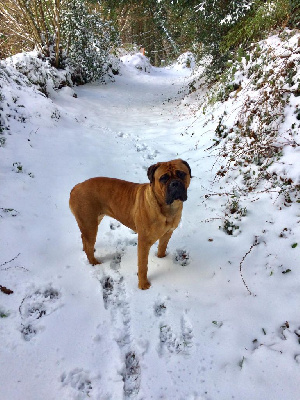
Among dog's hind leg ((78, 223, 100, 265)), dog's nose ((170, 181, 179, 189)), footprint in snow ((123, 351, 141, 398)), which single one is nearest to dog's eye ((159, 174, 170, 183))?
dog's nose ((170, 181, 179, 189))

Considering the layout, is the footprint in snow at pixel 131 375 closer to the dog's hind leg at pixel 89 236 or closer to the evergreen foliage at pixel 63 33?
the dog's hind leg at pixel 89 236

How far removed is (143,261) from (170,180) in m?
1.01

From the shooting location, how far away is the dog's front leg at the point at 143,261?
2789 millimetres

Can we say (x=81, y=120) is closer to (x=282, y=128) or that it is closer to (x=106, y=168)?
(x=106, y=168)

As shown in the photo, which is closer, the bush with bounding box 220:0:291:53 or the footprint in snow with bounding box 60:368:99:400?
the footprint in snow with bounding box 60:368:99:400

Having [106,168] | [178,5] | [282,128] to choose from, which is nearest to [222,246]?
[282,128]

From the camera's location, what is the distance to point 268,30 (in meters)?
5.75

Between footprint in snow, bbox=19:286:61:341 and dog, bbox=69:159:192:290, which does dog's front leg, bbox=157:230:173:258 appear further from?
footprint in snow, bbox=19:286:61:341

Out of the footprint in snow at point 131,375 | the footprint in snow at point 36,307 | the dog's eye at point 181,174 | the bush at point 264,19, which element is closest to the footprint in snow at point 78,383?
the footprint in snow at point 131,375

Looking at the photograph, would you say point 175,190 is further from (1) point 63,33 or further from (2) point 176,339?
(1) point 63,33

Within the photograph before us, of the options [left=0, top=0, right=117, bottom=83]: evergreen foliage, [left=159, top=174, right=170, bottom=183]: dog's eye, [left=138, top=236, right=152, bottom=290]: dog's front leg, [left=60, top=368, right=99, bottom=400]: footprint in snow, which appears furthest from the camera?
[left=0, top=0, right=117, bottom=83]: evergreen foliage

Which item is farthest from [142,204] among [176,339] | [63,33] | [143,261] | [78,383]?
[63,33]

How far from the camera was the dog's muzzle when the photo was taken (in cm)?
240

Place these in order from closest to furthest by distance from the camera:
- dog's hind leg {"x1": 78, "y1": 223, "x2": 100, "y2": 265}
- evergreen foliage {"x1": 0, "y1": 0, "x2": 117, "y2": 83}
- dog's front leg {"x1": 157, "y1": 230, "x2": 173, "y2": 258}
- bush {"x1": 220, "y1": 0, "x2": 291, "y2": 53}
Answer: dog's hind leg {"x1": 78, "y1": 223, "x2": 100, "y2": 265} → dog's front leg {"x1": 157, "y1": 230, "x2": 173, "y2": 258} → bush {"x1": 220, "y1": 0, "x2": 291, "y2": 53} → evergreen foliage {"x1": 0, "y1": 0, "x2": 117, "y2": 83}
